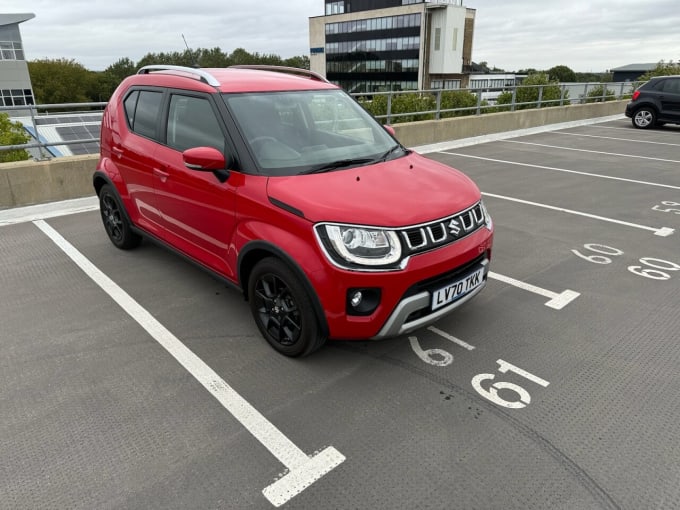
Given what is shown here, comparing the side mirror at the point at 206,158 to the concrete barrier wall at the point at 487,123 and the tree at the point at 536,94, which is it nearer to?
the concrete barrier wall at the point at 487,123

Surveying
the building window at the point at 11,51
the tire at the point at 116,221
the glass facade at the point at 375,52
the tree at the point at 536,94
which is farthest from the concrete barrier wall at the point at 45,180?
the glass facade at the point at 375,52

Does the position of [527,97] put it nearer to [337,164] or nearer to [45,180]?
[45,180]

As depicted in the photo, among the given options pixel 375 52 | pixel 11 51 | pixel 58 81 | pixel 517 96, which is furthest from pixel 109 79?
pixel 517 96

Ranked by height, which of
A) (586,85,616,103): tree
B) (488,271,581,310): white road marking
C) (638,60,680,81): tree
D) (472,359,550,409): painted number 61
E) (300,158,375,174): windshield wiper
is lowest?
(472,359,550,409): painted number 61

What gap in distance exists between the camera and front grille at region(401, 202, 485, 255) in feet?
9.00

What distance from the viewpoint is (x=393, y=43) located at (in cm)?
7881

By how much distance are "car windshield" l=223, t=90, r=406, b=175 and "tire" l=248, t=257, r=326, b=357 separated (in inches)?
26.1

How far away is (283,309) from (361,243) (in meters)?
0.74

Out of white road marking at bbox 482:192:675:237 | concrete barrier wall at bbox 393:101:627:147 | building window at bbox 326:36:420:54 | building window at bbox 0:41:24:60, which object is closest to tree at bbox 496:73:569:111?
concrete barrier wall at bbox 393:101:627:147

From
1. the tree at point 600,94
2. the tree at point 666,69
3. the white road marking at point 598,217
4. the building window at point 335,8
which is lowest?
the white road marking at point 598,217

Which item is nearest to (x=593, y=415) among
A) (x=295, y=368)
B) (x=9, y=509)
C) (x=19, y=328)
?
(x=295, y=368)

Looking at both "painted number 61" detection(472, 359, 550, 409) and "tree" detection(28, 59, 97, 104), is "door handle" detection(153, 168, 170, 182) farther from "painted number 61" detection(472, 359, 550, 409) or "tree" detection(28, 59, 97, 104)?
"tree" detection(28, 59, 97, 104)

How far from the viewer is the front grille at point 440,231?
2.74 meters

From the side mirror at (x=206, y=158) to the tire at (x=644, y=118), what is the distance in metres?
16.3
